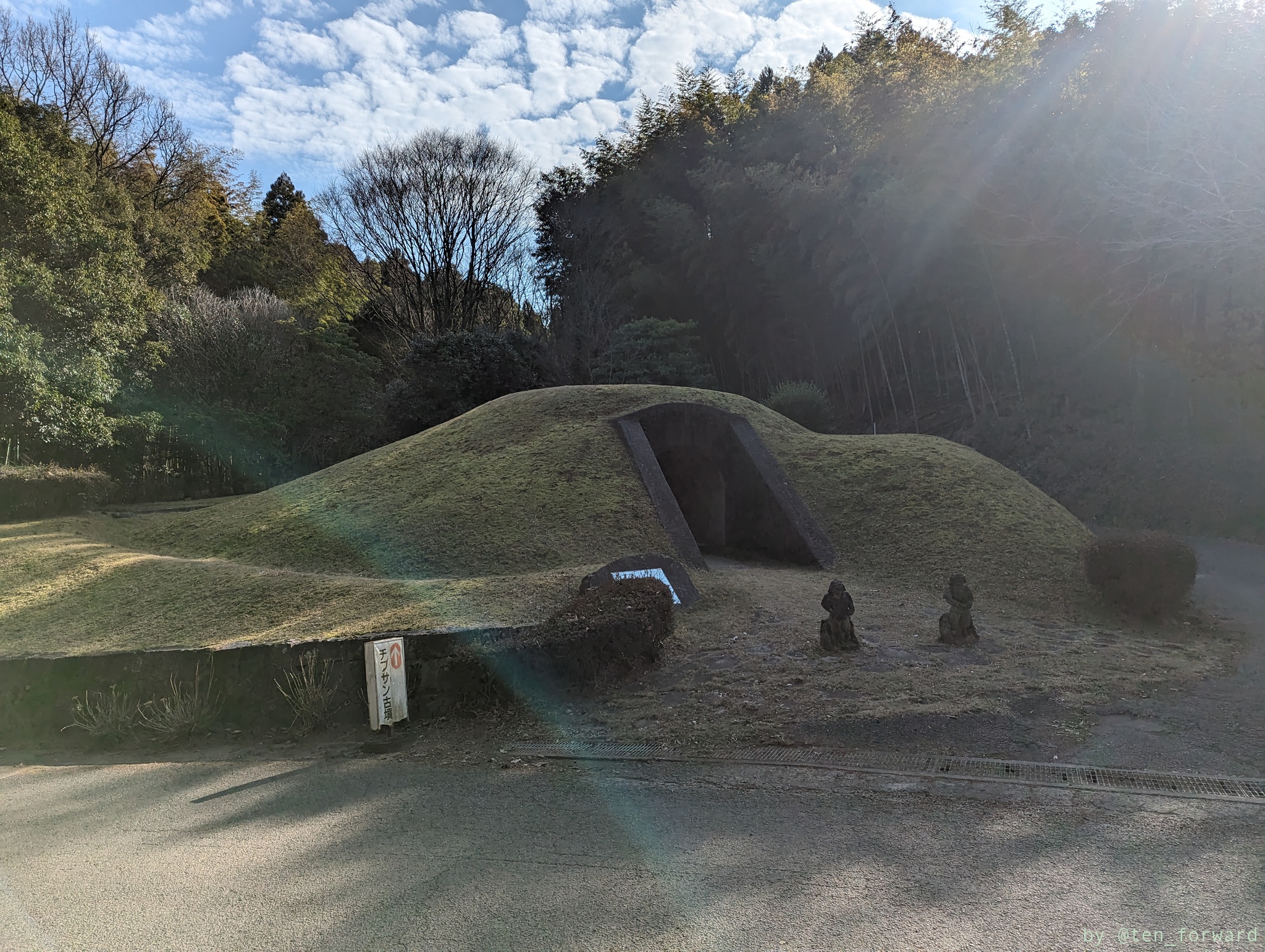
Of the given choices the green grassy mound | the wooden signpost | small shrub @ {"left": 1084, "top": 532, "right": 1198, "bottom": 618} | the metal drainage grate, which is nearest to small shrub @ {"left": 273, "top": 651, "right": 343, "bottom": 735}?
the wooden signpost

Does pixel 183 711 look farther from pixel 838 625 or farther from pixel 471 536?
pixel 838 625

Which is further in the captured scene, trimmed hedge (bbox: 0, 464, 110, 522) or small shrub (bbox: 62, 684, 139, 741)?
trimmed hedge (bbox: 0, 464, 110, 522)

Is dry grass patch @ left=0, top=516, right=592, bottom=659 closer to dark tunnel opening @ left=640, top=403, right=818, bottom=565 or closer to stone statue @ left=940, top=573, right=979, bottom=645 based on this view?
stone statue @ left=940, top=573, right=979, bottom=645

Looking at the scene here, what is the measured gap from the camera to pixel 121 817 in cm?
397

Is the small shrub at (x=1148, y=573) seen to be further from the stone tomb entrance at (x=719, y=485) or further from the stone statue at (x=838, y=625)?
the stone statue at (x=838, y=625)

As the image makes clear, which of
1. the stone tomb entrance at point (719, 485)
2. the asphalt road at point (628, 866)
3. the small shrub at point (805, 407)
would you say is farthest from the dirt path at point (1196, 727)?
the small shrub at point (805, 407)

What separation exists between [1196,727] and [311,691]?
5.49 meters

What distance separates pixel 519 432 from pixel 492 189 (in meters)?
16.4

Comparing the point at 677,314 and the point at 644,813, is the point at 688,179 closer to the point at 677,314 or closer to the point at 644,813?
the point at 677,314

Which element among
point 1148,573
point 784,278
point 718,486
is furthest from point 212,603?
point 784,278

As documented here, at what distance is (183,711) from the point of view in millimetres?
5262

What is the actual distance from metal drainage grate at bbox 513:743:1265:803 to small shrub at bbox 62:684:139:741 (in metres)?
2.90

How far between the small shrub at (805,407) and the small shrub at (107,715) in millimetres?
15633

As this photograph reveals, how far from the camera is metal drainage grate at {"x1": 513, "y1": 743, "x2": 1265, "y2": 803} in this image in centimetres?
363
